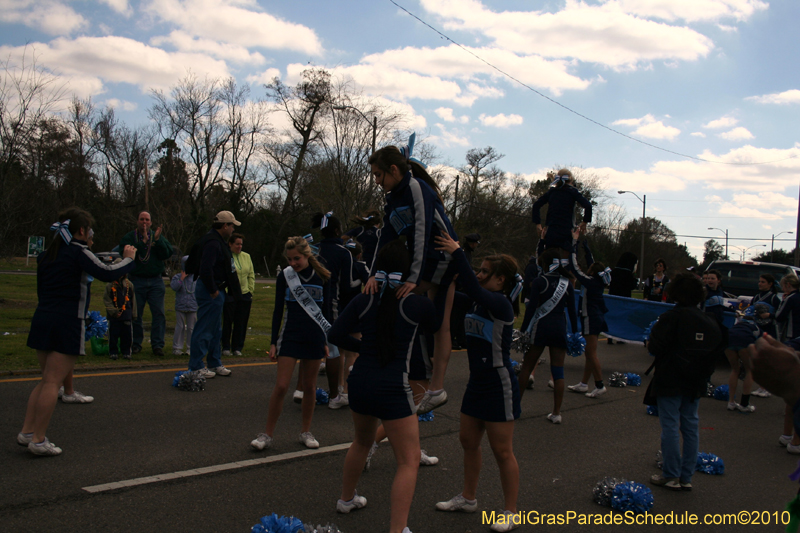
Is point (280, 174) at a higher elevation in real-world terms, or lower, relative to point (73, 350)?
higher

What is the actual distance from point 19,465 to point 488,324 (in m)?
3.74

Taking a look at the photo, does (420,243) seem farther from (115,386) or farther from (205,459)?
(115,386)

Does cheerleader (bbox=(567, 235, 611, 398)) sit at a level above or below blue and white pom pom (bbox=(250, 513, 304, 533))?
above

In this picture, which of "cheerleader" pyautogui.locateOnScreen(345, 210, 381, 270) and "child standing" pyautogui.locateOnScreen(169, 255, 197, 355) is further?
"child standing" pyautogui.locateOnScreen(169, 255, 197, 355)

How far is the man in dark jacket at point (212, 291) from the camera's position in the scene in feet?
25.0

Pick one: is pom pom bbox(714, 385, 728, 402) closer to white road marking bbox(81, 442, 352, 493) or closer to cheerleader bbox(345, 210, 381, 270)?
cheerleader bbox(345, 210, 381, 270)

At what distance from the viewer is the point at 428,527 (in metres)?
3.79

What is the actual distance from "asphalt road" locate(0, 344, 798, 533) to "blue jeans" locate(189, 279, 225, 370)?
49 cm

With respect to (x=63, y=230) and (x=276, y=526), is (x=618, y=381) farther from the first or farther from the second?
(x=63, y=230)

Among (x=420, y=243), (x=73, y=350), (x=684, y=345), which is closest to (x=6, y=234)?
(x=73, y=350)

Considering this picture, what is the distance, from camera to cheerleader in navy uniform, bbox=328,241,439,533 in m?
3.25

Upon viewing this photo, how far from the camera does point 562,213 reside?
8406 mm

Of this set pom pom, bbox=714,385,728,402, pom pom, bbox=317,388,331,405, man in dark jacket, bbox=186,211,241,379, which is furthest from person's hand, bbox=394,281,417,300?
pom pom, bbox=714,385,728,402

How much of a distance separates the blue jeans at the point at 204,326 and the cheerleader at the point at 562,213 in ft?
15.6
